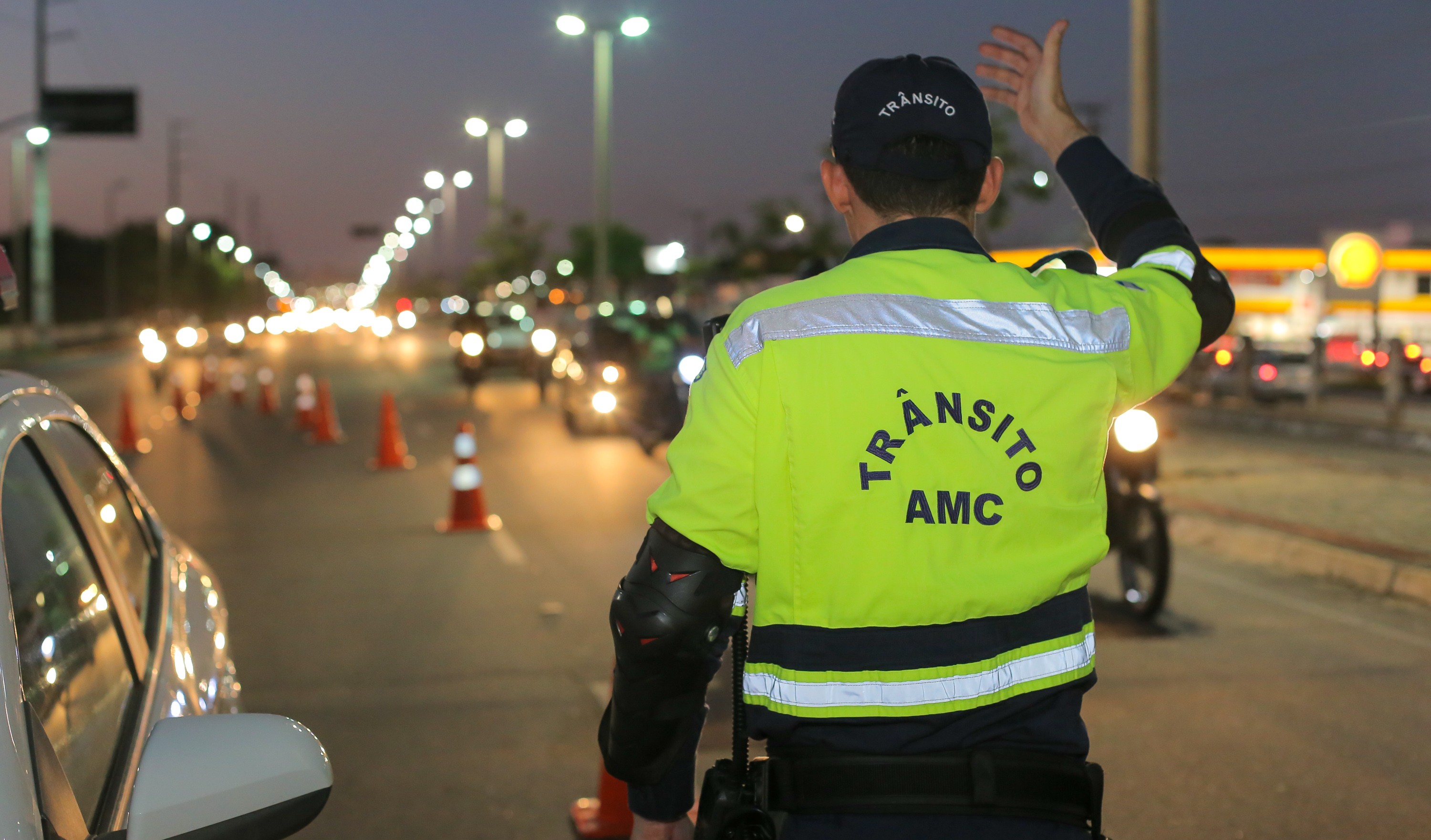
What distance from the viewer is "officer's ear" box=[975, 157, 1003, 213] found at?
230 cm

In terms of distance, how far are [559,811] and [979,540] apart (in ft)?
11.1

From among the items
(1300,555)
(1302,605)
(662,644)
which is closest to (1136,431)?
(1302,605)

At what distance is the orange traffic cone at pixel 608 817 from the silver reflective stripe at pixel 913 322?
2.91 meters

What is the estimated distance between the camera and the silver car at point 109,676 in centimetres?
200

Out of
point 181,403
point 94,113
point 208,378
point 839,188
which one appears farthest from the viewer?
point 94,113

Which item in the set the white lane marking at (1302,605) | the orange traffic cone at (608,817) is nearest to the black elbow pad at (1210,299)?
the orange traffic cone at (608,817)

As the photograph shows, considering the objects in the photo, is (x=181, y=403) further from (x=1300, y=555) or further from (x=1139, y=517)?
(x=1139, y=517)

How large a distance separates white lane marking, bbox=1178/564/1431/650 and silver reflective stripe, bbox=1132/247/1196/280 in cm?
599

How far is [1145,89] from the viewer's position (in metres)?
11.8

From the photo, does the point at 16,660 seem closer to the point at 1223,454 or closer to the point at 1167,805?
the point at 1167,805

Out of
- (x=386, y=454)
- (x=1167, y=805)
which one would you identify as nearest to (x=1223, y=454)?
(x=386, y=454)

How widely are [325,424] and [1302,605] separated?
14196 millimetres

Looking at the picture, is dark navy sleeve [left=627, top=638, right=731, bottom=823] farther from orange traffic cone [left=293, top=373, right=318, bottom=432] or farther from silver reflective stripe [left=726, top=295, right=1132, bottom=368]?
orange traffic cone [left=293, top=373, right=318, bottom=432]

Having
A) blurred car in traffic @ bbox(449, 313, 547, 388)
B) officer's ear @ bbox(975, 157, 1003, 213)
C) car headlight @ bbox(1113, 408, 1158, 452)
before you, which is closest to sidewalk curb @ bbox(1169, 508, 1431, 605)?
car headlight @ bbox(1113, 408, 1158, 452)
